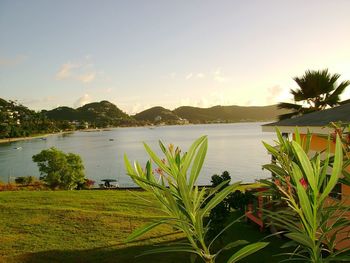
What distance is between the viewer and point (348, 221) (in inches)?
76.9

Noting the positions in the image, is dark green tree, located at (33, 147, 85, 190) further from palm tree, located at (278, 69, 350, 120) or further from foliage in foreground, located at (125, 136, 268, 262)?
foliage in foreground, located at (125, 136, 268, 262)

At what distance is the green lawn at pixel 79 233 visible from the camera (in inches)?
396

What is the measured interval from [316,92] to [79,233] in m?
11.9

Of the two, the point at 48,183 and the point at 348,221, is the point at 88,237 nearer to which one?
the point at 348,221

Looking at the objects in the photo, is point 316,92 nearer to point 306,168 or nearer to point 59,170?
point 306,168

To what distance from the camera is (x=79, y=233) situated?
1223cm

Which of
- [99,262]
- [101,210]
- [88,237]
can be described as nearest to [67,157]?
[101,210]

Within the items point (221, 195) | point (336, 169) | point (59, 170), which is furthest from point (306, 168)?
point (59, 170)

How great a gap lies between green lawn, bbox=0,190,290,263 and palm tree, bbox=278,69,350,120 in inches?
259

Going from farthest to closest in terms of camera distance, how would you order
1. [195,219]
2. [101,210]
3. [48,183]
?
1. [48,183]
2. [101,210]
3. [195,219]

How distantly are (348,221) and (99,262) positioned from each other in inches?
345

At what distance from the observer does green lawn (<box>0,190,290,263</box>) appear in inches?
396

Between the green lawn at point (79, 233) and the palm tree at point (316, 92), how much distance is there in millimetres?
6569

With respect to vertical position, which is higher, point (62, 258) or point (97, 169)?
point (62, 258)
